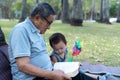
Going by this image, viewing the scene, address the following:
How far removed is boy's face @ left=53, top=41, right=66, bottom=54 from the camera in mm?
5188

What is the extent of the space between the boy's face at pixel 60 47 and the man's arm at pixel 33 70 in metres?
1.51

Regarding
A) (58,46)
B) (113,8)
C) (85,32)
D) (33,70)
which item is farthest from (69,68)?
(113,8)

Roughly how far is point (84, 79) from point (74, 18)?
18.6m

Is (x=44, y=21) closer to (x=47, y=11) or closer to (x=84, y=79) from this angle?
(x=47, y=11)

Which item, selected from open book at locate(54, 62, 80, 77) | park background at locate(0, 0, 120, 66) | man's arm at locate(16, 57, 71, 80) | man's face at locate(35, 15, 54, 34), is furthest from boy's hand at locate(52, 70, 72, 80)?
park background at locate(0, 0, 120, 66)

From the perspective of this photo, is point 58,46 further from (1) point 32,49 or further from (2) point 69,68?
(1) point 32,49

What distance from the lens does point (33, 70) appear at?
3650 millimetres

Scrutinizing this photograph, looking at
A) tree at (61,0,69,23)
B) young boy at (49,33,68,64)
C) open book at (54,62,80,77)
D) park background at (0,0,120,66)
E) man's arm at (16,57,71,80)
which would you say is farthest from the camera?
tree at (61,0,69,23)

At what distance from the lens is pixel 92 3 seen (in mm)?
66750

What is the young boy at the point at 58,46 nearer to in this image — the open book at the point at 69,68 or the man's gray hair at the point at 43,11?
the open book at the point at 69,68

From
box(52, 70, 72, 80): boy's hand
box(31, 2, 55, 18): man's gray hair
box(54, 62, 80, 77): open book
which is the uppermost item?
box(31, 2, 55, 18): man's gray hair

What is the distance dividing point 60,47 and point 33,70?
5.41ft

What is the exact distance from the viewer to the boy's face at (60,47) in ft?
17.0

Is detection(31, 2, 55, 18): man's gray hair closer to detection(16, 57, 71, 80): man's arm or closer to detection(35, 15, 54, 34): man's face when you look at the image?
detection(35, 15, 54, 34): man's face
